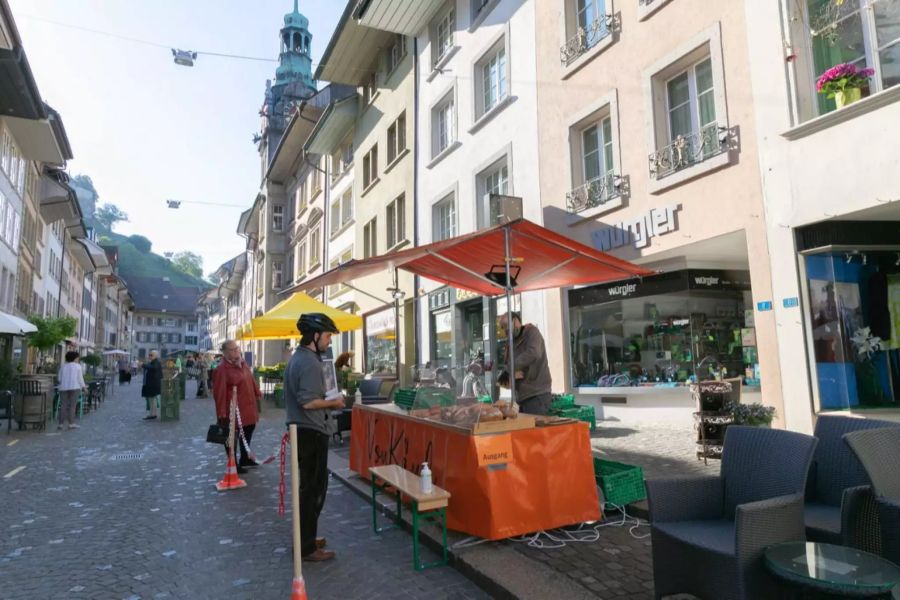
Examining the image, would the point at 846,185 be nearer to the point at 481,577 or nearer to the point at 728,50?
the point at 728,50

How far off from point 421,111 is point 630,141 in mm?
9506

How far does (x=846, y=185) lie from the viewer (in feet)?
22.5

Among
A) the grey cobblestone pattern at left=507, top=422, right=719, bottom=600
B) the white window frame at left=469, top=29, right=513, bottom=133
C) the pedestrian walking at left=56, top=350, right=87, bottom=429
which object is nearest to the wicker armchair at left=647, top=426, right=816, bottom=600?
the grey cobblestone pattern at left=507, top=422, right=719, bottom=600

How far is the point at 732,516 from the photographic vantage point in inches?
139

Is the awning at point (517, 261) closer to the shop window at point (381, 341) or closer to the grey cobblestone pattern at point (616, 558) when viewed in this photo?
the grey cobblestone pattern at point (616, 558)

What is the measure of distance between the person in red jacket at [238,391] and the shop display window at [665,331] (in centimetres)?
627

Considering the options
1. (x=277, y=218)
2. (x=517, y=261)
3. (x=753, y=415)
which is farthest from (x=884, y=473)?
(x=277, y=218)

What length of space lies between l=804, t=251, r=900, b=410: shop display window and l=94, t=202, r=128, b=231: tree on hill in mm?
136196

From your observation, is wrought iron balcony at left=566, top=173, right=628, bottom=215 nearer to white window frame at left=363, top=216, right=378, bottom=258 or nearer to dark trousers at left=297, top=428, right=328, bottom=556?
dark trousers at left=297, top=428, right=328, bottom=556

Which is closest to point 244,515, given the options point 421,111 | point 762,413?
point 762,413

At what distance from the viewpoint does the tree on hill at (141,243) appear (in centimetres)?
12362

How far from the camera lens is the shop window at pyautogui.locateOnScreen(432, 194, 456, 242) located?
1658 cm

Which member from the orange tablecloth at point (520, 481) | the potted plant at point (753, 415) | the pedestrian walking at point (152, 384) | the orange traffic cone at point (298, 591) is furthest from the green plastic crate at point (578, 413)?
the pedestrian walking at point (152, 384)

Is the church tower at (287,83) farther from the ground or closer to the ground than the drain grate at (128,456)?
farther from the ground
